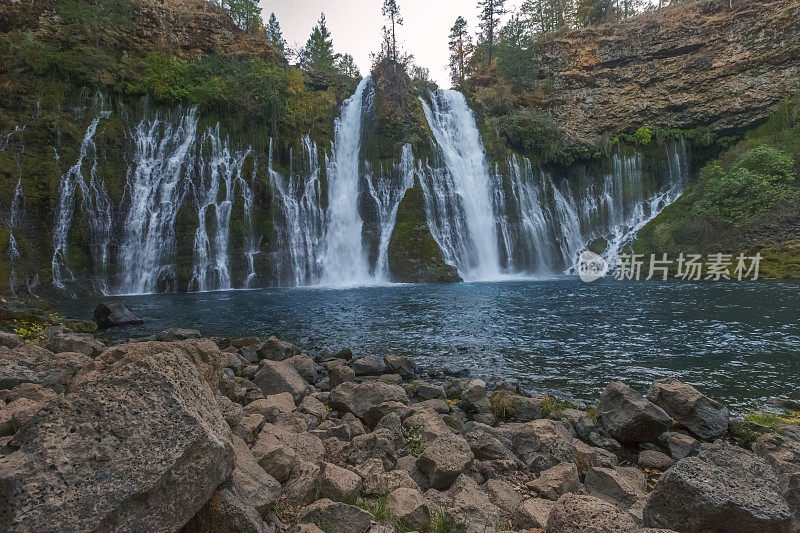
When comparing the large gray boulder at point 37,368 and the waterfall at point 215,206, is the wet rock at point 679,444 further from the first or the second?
the waterfall at point 215,206

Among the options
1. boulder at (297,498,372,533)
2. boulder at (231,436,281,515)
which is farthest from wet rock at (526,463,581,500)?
boulder at (231,436,281,515)

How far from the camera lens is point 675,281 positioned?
71.6 feet

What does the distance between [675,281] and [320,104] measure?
28138 mm

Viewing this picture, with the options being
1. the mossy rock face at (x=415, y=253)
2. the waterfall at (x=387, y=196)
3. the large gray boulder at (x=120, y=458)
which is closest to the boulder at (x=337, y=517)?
the large gray boulder at (x=120, y=458)

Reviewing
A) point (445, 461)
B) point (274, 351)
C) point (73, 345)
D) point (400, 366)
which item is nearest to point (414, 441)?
point (445, 461)

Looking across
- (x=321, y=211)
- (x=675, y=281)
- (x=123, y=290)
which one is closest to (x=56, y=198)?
(x=123, y=290)

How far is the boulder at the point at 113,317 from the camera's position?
12906 millimetres

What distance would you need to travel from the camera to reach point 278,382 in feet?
20.6

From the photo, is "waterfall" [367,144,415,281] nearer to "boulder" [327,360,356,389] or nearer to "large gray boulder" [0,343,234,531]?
"boulder" [327,360,356,389]

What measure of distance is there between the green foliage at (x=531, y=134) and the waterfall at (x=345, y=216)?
13123 mm

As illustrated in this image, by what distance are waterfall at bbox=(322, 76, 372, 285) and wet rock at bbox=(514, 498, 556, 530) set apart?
23083 millimetres

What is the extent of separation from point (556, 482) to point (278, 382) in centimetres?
428

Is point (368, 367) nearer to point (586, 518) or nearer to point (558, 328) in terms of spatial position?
point (586, 518)

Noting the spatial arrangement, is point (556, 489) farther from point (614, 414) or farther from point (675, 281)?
point (675, 281)
